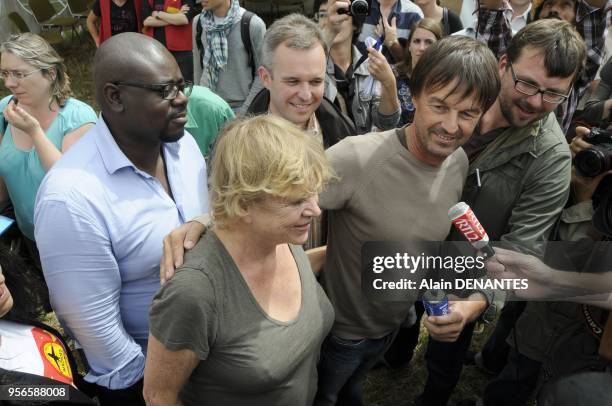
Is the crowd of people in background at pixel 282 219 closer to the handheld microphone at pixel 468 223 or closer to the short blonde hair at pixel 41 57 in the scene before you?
the short blonde hair at pixel 41 57

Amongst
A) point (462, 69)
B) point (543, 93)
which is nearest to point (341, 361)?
point (462, 69)

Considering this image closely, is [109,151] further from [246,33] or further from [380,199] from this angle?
[246,33]

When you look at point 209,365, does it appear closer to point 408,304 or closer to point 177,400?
point 177,400

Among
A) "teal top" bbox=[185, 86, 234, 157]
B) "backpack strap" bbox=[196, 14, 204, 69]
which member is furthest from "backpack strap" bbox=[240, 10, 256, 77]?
"teal top" bbox=[185, 86, 234, 157]

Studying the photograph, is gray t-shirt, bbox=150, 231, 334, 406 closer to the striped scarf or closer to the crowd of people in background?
the crowd of people in background

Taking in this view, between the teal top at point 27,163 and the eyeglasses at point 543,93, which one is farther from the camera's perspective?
the teal top at point 27,163

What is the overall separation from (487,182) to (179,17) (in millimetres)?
3802

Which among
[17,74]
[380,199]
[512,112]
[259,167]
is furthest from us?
[17,74]

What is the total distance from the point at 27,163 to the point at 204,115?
918mm

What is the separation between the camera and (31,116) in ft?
8.36

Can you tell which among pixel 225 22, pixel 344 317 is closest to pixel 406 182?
pixel 344 317

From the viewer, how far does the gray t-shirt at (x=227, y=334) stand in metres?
1.36

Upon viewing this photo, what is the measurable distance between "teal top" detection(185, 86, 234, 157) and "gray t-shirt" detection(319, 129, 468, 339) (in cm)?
96

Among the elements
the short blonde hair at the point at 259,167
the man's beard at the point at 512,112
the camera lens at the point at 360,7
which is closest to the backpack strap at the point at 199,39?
the camera lens at the point at 360,7
